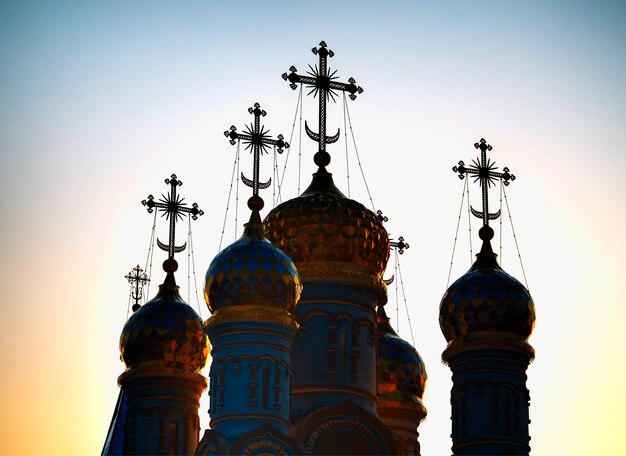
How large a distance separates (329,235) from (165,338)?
4215 millimetres

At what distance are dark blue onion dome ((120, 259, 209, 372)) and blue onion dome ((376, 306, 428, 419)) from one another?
12.1 ft

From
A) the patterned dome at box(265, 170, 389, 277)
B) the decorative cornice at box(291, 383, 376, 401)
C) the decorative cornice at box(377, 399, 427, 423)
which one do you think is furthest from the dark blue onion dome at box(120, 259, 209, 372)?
the decorative cornice at box(377, 399, 427, 423)

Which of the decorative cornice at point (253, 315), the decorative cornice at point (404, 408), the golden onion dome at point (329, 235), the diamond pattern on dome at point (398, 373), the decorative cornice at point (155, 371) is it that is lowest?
the decorative cornice at point (253, 315)

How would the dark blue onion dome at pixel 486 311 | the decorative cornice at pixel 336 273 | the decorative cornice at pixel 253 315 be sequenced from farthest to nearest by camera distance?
the dark blue onion dome at pixel 486 311 → the decorative cornice at pixel 336 273 → the decorative cornice at pixel 253 315

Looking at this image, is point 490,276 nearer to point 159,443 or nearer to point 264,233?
point 264,233

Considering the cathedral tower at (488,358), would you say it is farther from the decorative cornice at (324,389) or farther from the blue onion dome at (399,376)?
the decorative cornice at (324,389)

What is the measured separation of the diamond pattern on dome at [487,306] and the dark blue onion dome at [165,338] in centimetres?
502

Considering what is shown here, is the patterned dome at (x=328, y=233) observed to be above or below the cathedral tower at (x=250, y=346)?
above

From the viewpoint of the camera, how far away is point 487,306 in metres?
37.8

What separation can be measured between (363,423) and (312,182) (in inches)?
221

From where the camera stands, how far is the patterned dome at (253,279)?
35.2 metres

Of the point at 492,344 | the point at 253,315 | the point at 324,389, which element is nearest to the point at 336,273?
the point at 324,389

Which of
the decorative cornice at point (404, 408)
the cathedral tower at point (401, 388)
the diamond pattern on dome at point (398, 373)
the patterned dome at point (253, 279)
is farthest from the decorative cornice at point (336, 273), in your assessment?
the decorative cornice at point (404, 408)

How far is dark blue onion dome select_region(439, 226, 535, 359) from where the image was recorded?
37531 mm
